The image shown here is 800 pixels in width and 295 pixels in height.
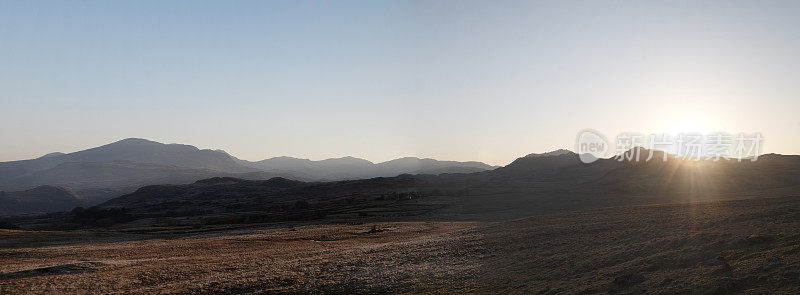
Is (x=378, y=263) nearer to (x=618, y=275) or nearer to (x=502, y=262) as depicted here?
(x=502, y=262)

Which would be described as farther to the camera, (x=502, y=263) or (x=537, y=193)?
(x=537, y=193)

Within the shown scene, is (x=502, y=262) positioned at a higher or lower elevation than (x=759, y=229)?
lower

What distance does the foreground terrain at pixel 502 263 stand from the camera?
16.3 m

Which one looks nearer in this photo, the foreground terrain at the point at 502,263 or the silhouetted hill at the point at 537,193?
the foreground terrain at the point at 502,263

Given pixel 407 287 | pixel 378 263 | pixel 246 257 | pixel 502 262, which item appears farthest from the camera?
pixel 246 257

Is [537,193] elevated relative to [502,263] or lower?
lower

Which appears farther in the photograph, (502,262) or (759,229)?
(502,262)

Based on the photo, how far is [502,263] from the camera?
82.0 ft

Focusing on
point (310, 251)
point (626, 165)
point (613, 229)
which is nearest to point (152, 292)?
point (310, 251)

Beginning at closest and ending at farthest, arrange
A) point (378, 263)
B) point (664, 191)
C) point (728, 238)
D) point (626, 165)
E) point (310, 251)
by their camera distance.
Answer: point (728, 238), point (378, 263), point (310, 251), point (664, 191), point (626, 165)

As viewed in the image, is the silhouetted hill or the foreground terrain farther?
the silhouetted hill

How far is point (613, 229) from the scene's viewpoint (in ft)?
96.0

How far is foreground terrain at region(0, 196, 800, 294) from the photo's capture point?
16.3 m

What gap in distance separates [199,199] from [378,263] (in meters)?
161
